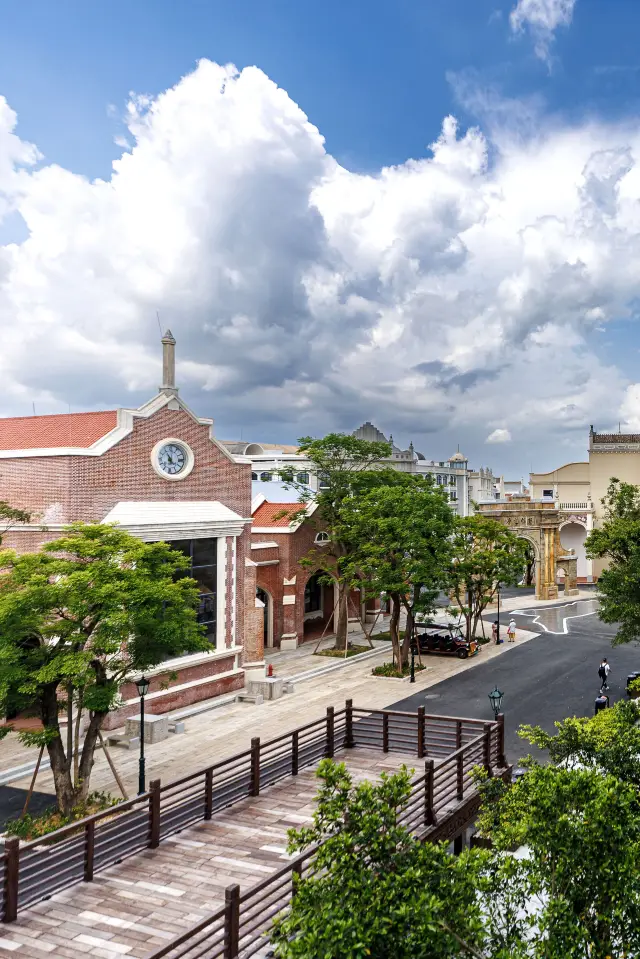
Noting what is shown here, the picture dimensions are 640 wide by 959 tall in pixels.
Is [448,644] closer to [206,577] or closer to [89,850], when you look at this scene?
[206,577]

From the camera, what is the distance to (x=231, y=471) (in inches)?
1138

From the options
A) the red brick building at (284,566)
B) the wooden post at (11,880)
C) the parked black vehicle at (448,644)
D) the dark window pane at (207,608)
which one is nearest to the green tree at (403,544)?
the parked black vehicle at (448,644)

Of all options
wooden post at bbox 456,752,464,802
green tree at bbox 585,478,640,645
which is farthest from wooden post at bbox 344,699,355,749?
green tree at bbox 585,478,640,645

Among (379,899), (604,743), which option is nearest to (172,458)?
(604,743)

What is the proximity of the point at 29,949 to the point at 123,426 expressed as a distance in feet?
56.0

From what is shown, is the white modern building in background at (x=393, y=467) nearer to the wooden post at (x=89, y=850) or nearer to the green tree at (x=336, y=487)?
the green tree at (x=336, y=487)

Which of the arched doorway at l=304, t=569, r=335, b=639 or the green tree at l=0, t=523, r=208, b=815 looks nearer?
the green tree at l=0, t=523, r=208, b=815

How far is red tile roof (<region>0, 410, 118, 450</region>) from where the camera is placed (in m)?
24.5

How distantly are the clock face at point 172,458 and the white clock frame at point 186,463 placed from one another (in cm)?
6

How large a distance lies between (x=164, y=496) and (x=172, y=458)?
143 centimetres

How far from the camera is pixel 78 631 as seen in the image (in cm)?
1625

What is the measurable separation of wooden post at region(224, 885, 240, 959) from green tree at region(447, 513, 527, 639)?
26773 millimetres

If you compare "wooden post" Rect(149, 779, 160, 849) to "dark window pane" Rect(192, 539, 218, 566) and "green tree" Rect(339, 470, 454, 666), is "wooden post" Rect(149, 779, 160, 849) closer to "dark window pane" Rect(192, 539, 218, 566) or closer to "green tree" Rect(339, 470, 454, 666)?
"dark window pane" Rect(192, 539, 218, 566)

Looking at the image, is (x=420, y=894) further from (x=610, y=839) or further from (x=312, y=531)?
(x=312, y=531)
